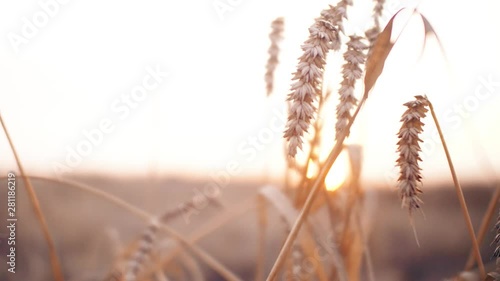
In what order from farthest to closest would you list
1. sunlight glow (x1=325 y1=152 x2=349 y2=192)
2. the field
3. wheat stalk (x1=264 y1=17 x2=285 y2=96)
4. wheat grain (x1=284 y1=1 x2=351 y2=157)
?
the field
sunlight glow (x1=325 y1=152 x2=349 y2=192)
wheat stalk (x1=264 y1=17 x2=285 y2=96)
wheat grain (x1=284 y1=1 x2=351 y2=157)

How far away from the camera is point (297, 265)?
103 cm

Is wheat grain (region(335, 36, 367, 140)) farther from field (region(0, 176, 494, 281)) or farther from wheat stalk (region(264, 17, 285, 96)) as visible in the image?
field (region(0, 176, 494, 281))

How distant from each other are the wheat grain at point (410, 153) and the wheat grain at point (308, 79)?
0.34 ft

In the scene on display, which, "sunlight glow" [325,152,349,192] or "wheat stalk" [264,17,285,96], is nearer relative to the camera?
"wheat stalk" [264,17,285,96]

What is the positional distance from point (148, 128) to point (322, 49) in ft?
4.77


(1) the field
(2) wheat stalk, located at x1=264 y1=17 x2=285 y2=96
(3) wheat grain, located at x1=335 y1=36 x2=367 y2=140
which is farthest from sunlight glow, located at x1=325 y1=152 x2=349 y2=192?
(3) wheat grain, located at x1=335 y1=36 x2=367 y2=140

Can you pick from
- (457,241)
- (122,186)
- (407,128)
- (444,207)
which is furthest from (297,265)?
(444,207)

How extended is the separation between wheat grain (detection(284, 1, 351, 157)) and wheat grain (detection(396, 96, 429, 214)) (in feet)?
0.34

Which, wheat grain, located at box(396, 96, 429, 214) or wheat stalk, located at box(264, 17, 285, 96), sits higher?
wheat stalk, located at box(264, 17, 285, 96)

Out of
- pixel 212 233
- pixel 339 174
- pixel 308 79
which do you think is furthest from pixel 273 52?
pixel 212 233

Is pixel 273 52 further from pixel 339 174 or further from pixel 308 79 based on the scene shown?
pixel 308 79

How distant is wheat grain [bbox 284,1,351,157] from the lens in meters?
0.57

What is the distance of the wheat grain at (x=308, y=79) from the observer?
57 cm

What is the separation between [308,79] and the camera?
0.60m
